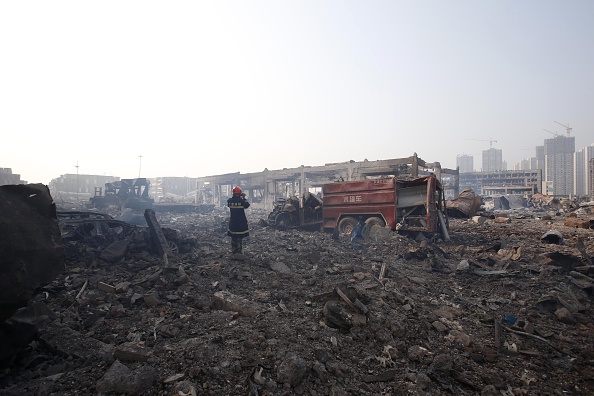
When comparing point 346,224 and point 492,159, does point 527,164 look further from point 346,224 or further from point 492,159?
point 346,224

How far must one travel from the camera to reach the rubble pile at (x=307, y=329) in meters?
2.65

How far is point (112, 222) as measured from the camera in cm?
859

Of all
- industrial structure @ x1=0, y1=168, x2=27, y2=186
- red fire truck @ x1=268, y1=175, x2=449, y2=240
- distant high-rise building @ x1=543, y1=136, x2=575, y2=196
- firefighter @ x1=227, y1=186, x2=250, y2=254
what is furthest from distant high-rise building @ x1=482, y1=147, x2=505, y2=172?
industrial structure @ x1=0, y1=168, x2=27, y2=186

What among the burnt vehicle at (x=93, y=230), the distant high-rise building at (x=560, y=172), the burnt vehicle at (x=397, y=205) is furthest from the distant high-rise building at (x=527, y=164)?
the burnt vehicle at (x=93, y=230)

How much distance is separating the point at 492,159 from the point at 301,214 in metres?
106

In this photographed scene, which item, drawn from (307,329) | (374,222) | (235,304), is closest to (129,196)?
(374,222)

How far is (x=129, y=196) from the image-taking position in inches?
779

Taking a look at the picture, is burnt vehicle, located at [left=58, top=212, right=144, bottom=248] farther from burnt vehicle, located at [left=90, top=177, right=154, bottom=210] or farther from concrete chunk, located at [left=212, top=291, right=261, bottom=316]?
burnt vehicle, located at [left=90, top=177, right=154, bottom=210]

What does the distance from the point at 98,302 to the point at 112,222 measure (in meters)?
4.82

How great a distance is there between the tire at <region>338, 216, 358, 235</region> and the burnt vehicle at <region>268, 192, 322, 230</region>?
3.83 ft

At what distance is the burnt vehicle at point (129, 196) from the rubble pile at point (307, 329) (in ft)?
44.1

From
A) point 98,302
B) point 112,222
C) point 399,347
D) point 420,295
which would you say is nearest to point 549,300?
point 420,295

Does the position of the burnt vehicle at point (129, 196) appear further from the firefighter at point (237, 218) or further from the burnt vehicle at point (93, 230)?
the firefighter at point (237, 218)

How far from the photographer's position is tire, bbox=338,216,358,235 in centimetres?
1122
